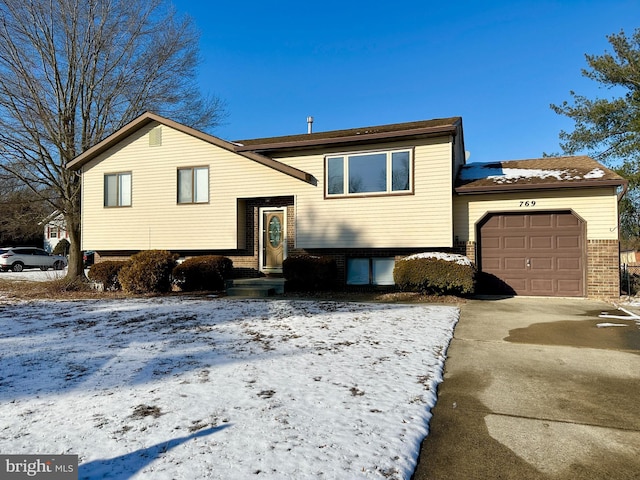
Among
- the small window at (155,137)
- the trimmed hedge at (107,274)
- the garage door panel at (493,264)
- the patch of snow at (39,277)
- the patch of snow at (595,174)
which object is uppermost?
the small window at (155,137)

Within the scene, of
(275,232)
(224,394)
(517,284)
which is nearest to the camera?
(224,394)

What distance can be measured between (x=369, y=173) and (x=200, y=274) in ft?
20.1

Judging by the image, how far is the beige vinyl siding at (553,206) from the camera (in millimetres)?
10164

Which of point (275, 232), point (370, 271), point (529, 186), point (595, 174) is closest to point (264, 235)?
point (275, 232)

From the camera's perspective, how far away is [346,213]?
11.8m

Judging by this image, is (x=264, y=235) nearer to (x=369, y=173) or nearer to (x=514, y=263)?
(x=369, y=173)

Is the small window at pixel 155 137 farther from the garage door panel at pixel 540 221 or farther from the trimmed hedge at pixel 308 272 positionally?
the garage door panel at pixel 540 221

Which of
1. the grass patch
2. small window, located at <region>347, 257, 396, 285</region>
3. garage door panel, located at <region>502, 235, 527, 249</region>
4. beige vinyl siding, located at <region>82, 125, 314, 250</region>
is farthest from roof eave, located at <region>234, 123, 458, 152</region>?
the grass patch

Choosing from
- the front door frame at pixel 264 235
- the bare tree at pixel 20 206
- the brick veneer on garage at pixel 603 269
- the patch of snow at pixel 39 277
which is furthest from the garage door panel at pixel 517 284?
the bare tree at pixel 20 206

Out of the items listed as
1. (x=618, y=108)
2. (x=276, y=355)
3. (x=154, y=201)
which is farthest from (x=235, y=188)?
(x=618, y=108)

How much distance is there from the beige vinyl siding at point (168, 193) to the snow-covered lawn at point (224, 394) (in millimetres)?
6246

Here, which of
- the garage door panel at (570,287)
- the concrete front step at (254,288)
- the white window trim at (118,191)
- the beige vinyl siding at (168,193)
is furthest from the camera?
the white window trim at (118,191)

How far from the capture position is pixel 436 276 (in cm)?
966

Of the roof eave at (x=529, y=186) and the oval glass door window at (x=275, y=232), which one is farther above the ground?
the roof eave at (x=529, y=186)
